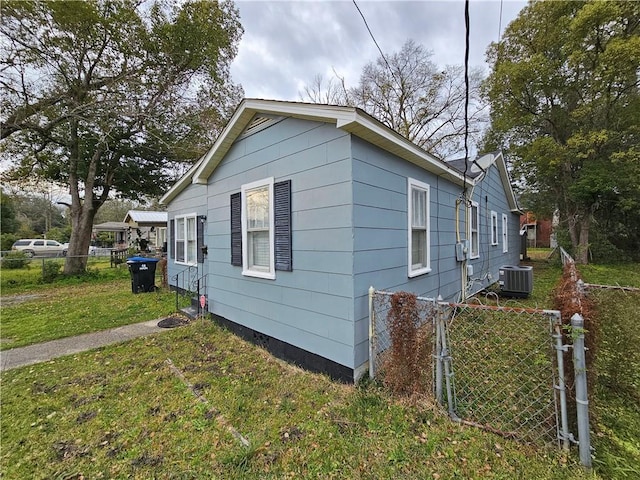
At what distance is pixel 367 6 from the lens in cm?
373

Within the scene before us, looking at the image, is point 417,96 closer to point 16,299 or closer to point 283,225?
point 283,225

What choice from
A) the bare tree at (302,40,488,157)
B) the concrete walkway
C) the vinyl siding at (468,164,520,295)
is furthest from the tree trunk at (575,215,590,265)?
the concrete walkway

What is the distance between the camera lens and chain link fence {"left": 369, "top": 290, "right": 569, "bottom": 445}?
2.11 meters

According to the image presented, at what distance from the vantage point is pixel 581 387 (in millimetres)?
1824

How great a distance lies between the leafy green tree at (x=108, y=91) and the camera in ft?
27.4

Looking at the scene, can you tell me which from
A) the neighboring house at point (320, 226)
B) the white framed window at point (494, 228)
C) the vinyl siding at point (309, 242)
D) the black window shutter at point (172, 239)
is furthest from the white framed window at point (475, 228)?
the black window shutter at point (172, 239)

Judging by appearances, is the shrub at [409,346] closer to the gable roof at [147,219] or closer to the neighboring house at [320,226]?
the neighboring house at [320,226]

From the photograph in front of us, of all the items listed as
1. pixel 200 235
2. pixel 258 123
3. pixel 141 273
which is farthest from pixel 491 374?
pixel 141 273

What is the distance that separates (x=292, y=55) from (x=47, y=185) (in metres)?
13.0

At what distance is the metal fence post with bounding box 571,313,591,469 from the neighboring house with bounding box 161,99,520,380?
5.70ft

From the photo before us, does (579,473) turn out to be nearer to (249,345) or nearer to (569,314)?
(569,314)

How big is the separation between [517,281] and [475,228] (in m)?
1.58

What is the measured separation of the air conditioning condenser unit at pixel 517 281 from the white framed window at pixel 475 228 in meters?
0.82

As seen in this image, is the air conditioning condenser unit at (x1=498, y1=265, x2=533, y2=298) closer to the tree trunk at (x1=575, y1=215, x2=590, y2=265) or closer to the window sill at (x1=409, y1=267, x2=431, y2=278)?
the window sill at (x1=409, y1=267, x2=431, y2=278)
